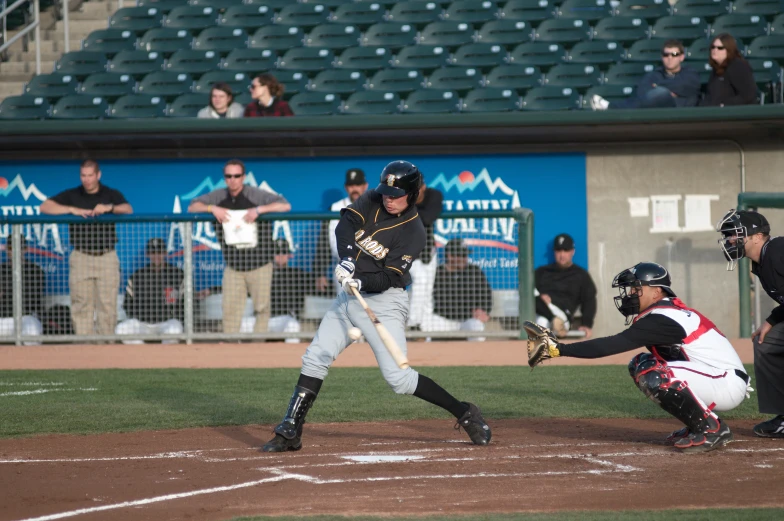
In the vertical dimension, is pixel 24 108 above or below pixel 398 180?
above

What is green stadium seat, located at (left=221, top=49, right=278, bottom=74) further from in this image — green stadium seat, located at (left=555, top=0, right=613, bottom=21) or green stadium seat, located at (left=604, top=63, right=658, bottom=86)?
green stadium seat, located at (left=604, top=63, right=658, bottom=86)

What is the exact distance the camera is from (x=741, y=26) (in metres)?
13.6

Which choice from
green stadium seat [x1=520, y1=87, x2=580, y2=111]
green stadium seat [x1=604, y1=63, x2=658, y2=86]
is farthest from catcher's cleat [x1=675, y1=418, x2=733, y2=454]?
green stadium seat [x1=604, y1=63, x2=658, y2=86]

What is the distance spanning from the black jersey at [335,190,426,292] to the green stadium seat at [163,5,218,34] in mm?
10002

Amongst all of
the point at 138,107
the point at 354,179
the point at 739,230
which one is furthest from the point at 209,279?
the point at 739,230

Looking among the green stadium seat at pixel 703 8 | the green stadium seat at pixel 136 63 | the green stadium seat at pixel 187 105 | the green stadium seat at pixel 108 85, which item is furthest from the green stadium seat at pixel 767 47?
the green stadium seat at pixel 108 85

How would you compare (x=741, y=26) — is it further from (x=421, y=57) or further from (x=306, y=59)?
(x=306, y=59)

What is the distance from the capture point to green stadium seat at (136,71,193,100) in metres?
13.7

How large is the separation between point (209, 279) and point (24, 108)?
178 inches

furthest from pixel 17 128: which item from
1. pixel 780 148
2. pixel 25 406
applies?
pixel 780 148

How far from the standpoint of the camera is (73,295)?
10.8 m

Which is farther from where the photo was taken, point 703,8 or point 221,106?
point 703,8

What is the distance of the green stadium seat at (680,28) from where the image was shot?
13.7 meters

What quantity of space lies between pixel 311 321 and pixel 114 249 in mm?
2186
